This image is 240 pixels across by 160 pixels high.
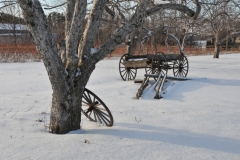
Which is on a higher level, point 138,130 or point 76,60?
point 76,60

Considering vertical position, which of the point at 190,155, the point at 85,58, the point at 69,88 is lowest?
the point at 190,155

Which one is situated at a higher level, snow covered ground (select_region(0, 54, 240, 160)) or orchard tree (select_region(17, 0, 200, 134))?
orchard tree (select_region(17, 0, 200, 134))

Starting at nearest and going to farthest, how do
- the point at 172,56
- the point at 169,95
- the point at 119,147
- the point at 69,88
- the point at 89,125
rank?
the point at 119,147 < the point at 69,88 < the point at 89,125 < the point at 169,95 < the point at 172,56

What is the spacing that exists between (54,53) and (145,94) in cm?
409

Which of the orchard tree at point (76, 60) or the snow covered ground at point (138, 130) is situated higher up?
the orchard tree at point (76, 60)

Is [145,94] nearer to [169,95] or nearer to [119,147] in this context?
[169,95]

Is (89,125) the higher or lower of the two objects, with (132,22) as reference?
lower

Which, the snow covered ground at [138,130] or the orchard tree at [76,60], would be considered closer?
the snow covered ground at [138,130]

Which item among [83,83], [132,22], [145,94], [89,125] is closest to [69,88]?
[83,83]

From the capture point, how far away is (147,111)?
5.34 meters

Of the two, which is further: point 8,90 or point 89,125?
point 8,90

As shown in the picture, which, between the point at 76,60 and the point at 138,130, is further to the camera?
the point at 138,130

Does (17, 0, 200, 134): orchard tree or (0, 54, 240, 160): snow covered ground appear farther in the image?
(17, 0, 200, 134): orchard tree

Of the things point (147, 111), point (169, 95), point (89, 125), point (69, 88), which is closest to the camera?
point (69, 88)
